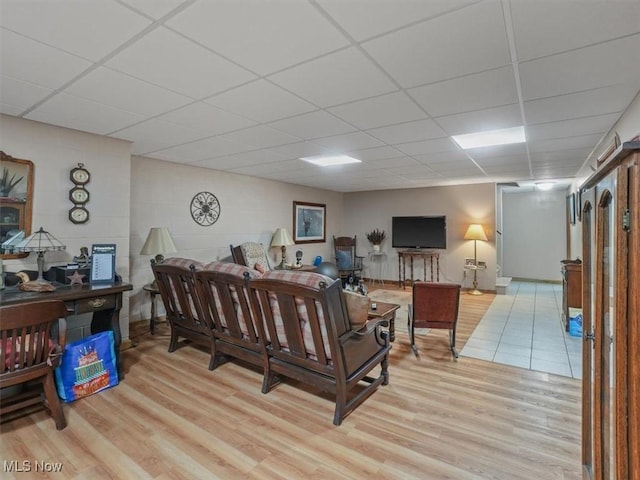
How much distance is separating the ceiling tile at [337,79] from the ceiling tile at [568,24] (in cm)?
76

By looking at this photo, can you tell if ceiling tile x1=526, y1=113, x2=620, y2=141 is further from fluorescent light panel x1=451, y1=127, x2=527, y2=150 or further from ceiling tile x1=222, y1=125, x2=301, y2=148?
ceiling tile x1=222, y1=125, x2=301, y2=148

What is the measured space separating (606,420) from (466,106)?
2.19 m

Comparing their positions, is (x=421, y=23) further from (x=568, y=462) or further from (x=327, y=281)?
(x=568, y=462)

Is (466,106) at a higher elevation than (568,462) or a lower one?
higher

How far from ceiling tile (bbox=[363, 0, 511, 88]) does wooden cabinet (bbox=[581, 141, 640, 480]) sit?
0.87 meters

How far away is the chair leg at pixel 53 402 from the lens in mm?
2131

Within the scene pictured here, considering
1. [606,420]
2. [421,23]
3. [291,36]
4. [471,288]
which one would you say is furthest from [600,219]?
[471,288]

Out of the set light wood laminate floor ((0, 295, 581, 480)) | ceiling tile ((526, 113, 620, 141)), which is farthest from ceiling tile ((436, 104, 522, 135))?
light wood laminate floor ((0, 295, 581, 480))

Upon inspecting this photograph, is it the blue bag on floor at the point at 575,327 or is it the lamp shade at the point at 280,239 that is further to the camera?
the lamp shade at the point at 280,239

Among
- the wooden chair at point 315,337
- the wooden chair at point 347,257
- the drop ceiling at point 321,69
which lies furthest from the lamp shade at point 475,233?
the wooden chair at point 315,337

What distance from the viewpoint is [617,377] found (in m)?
0.91

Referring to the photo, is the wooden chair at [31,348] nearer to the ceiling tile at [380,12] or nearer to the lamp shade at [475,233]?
the ceiling tile at [380,12]

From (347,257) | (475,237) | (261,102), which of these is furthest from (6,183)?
(475,237)

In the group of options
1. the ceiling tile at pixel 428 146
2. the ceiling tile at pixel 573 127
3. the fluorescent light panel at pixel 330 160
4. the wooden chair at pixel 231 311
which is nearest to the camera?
the wooden chair at pixel 231 311
